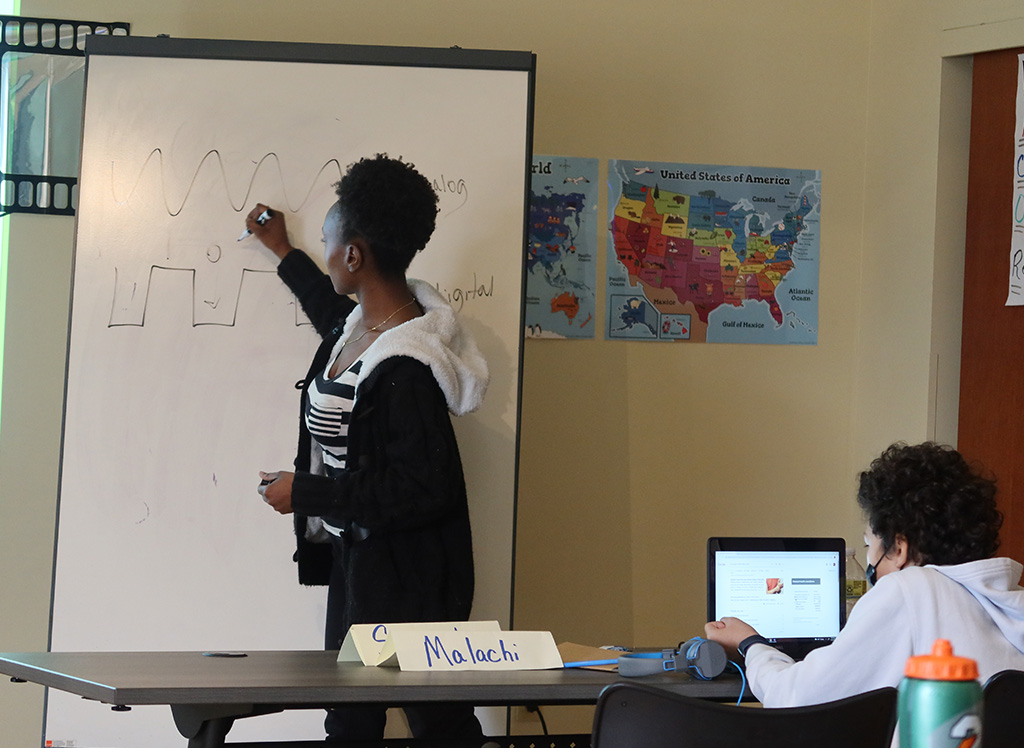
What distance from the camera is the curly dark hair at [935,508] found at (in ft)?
5.72

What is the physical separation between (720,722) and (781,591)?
84 cm

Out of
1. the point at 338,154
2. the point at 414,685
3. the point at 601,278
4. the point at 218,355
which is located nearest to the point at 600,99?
the point at 601,278

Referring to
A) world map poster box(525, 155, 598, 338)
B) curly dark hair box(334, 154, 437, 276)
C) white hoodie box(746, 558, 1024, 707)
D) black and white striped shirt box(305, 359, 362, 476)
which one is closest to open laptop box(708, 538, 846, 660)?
white hoodie box(746, 558, 1024, 707)

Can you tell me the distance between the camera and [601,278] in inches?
134

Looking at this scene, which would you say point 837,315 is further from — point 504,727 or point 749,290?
point 504,727

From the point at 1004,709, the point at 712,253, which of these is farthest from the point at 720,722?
the point at 712,253

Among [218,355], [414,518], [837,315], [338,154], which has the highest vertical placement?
[338,154]

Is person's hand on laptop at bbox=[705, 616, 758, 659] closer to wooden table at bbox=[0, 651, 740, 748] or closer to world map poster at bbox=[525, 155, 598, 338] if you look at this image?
wooden table at bbox=[0, 651, 740, 748]

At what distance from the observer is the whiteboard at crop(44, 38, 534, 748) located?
105 inches

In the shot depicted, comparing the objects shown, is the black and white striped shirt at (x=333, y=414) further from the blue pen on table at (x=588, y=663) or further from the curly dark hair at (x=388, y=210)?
the blue pen on table at (x=588, y=663)

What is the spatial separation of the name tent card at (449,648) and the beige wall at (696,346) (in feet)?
4.50

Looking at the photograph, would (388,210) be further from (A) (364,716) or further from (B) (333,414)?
(A) (364,716)

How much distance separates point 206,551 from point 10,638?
0.83m

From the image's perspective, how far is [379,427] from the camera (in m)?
2.44
